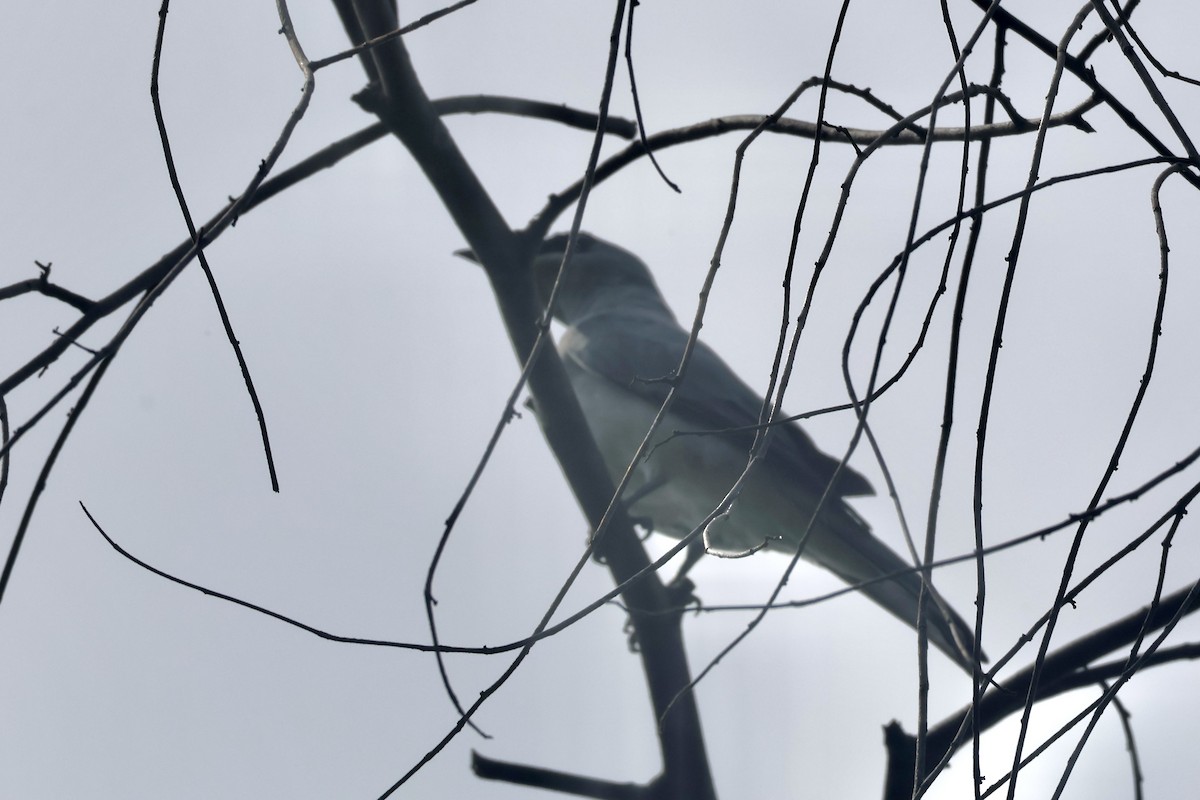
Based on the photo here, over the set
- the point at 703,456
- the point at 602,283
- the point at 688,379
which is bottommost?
the point at 703,456

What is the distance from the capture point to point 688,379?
712 cm

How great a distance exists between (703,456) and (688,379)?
1.03m

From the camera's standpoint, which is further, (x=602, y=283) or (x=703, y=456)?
(x=602, y=283)

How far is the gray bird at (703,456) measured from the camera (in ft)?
19.4

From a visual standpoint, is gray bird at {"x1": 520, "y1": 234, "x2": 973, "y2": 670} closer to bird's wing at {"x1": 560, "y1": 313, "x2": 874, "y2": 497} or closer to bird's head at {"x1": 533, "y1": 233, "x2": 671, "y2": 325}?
bird's wing at {"x1": 560, "y1": 313, "x2": 874, "y2": 497}

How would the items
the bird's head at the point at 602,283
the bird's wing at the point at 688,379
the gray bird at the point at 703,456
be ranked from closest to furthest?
1. the gray bird at the point at 703,456
2. the bird's wing at the point at 688,379
3. the bird's head at the point at 602,283

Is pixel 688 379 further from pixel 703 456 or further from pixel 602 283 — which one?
pixel 602 283

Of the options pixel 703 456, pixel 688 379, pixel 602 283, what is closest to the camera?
pixel 703 456

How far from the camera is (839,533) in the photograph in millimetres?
5875

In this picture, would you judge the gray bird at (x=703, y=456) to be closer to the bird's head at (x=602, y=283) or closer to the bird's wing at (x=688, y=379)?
the bird's wing at (x=688, y=379)

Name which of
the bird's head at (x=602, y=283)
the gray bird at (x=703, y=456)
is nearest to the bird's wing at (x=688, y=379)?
the gray bird at (x=703, y=456)

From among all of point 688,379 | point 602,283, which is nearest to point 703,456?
point 688,379

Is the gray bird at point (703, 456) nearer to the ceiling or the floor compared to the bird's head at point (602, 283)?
nearer to the floor

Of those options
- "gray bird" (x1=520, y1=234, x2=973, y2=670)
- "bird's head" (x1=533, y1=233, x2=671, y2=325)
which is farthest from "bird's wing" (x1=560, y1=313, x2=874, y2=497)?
"bird's head" (x1=533, y1=233, x2=671, y2=325)
